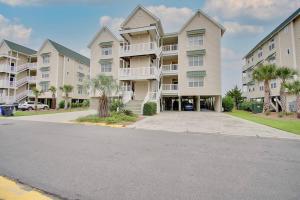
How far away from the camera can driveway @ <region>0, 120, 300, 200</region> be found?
3186 mm

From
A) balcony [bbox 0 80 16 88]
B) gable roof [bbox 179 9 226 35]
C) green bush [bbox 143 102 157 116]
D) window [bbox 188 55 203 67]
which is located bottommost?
green bush [bbox 143 102 157 116]

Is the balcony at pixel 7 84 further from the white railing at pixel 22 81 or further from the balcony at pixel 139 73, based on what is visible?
the balcony at pixel 139 73

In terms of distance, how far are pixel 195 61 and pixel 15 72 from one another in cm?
3747

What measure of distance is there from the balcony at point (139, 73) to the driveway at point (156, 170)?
53.7 feet

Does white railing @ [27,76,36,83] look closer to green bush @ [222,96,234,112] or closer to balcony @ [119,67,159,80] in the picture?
balcony @ [119,67,159,80]

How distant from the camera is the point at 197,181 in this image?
365 centimetres

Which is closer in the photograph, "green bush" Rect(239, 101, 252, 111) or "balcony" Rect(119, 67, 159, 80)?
"balcony" Rect(119, 67, 159, 80)

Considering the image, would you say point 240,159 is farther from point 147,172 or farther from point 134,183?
point 134,183

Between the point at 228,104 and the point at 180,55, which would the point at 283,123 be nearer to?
the point at 228,104

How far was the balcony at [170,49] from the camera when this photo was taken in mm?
26942

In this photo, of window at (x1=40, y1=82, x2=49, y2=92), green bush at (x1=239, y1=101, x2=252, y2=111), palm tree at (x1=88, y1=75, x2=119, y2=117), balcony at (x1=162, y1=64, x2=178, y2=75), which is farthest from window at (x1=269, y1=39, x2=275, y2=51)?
window at (x1=40, y1=82, x2=49, y2=92)

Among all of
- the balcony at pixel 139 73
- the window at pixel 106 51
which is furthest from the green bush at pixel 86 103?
the balcony at pixel 139 73

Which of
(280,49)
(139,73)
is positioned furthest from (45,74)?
(280,49)

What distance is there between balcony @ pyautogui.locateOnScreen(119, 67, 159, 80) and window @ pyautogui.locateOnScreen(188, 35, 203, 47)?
26.1ft
